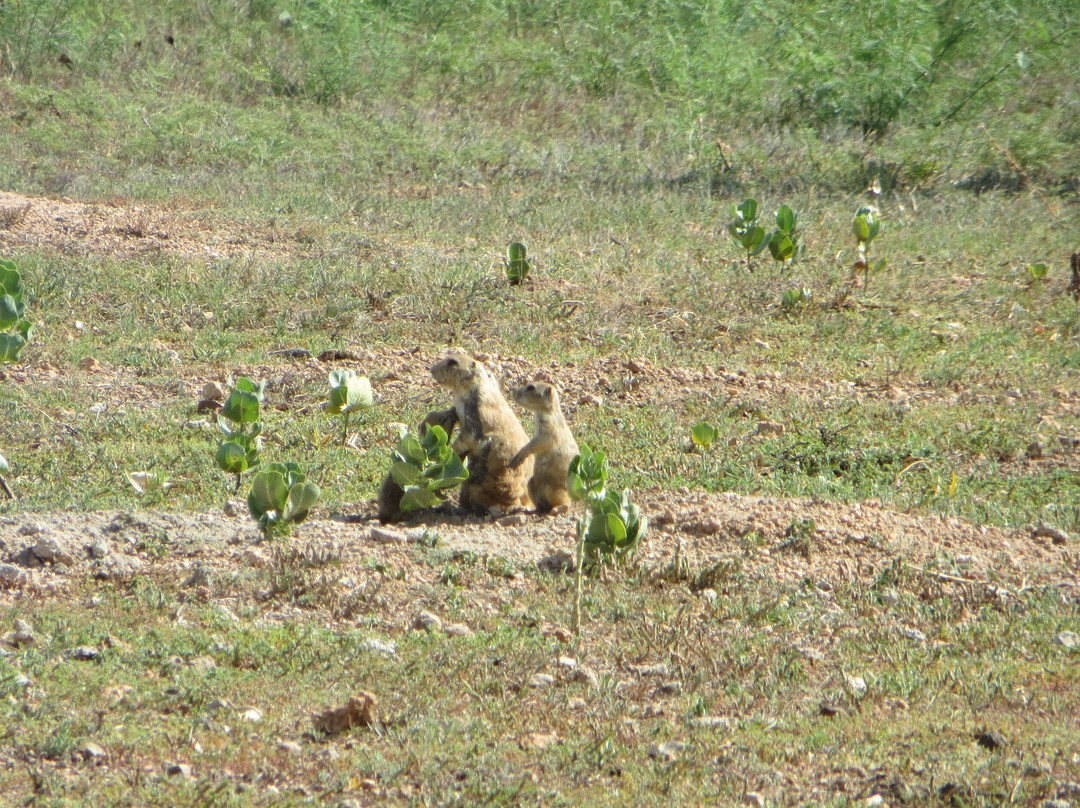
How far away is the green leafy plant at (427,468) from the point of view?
5.99 meters

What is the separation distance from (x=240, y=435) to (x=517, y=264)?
447 cm

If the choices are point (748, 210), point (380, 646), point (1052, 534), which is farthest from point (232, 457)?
point (748, 210)

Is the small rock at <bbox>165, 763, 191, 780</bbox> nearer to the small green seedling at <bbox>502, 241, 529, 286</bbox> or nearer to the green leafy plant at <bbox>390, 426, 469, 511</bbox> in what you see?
the green leafy plant at <bbox>390, 426, 469, 511</bbox>

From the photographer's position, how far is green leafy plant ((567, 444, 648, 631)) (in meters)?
5.48

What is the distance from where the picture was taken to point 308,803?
11.9 feet

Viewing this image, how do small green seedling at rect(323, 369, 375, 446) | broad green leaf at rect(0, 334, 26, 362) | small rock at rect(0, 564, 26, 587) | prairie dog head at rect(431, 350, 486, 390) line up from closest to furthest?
small rock at rect(0, 564, 26, 587)
prairie dog head at rect(431, 350, 486, 390)
small green seedling at rect(323, 369, 375, 446)
broad green leaf at rect(0, 334, 26, 362)

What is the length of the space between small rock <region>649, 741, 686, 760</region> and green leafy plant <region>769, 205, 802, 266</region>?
7.47 metres

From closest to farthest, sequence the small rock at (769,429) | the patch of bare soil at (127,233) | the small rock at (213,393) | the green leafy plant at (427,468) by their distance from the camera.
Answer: the green leafy plant at (427,468), the small rock at (769,429), the small rock at (213,393), the patch of bare soil at (127,233)

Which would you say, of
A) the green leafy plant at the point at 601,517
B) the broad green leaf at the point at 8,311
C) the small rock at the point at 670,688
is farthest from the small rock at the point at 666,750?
the broad green leaf at the point at 8,311

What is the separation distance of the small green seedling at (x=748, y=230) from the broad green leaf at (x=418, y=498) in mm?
5618

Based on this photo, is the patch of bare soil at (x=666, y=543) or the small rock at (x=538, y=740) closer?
the small rock at (x=538, y=740)

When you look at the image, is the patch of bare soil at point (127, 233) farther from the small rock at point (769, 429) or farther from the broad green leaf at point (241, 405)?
the small rock at point (769, 429)

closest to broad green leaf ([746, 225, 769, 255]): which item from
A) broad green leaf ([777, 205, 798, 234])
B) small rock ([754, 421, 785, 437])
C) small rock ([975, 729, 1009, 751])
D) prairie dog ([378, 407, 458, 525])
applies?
broad green leaf ([777, 205, 798, 234])

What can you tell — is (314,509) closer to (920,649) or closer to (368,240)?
(920,649)
